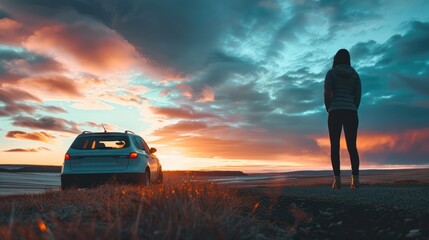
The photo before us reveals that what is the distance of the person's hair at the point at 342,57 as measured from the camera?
894cm

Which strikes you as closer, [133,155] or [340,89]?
[340,89]

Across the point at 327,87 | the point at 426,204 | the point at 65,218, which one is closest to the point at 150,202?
the point at 65,218

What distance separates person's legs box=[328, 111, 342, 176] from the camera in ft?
A: 28.3

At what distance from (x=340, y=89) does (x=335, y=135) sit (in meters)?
0.96

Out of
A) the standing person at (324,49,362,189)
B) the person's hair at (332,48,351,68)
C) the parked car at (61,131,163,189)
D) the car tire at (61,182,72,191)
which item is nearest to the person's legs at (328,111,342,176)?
the standing person at (324,49,362,189)

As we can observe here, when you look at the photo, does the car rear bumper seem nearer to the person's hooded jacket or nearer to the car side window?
the car side window

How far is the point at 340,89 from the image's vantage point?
8680mm

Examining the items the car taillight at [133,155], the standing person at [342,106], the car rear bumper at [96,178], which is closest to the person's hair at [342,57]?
the standing person at [342,106]

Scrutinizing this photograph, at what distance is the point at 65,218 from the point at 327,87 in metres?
5.80

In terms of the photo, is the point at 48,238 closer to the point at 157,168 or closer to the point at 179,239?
the point at 179,239

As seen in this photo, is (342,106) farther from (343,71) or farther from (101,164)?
(101,164)

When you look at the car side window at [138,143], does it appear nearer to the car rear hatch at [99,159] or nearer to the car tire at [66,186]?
the car rear hatch at [99,159]

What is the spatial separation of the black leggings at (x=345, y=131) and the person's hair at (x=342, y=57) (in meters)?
1.09

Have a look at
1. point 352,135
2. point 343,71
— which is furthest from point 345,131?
point 343,71
